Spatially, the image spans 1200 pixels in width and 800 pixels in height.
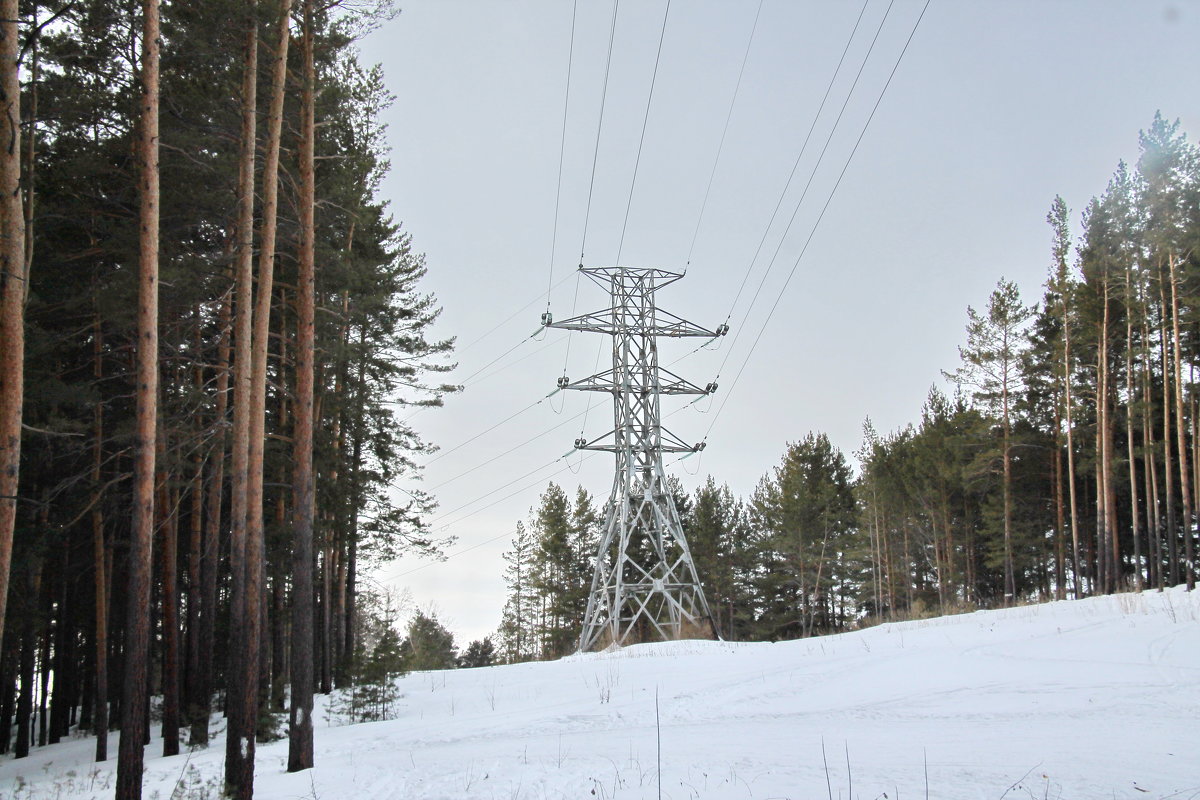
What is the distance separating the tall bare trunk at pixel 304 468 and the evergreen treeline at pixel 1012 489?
22219 mm

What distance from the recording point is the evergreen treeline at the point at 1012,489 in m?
27.3

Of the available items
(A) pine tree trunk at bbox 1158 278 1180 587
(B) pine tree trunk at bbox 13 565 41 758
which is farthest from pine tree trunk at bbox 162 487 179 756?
(A) pine tree trunk at bbox 1158 278 1180 587

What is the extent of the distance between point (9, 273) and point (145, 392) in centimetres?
201

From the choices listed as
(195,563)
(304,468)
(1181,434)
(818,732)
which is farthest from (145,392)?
(1181,434)

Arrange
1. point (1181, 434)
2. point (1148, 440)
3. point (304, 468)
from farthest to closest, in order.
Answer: point (1148, 440) < point (1181, 434) < point (304, 468)

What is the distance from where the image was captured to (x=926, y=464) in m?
40.5

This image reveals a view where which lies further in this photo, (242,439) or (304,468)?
(304,468)

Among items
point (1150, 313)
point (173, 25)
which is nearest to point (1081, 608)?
point (1150, 313)

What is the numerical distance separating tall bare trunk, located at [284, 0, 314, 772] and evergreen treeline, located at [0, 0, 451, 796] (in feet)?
0.10

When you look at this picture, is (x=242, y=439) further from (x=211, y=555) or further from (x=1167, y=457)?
(x=1167, y=457)

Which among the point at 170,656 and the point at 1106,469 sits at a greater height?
the point at 1106,469

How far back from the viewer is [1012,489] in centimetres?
3572

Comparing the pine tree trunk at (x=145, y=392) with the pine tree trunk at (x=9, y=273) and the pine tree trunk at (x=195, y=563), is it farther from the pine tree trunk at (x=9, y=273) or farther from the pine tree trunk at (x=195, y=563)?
the pine tree trunk at (x=195, y=563)

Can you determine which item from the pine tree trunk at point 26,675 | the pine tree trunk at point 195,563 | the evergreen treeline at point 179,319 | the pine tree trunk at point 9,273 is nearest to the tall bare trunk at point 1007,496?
the evergreen treeline at point 179,319
